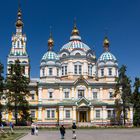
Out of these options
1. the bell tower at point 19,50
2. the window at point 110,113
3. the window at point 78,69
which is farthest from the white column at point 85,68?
the bell tower at point 19,50

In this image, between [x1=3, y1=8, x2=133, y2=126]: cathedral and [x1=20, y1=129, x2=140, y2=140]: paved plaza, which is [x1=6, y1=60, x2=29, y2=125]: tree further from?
[x1=20, y1=129, x2=140, y2=140]: paved plaza

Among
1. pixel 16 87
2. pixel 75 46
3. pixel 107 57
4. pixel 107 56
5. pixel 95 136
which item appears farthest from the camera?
pixel 75 46

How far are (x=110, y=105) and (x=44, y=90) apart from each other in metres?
15.1

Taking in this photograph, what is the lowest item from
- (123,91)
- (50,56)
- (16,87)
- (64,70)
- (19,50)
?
(123,91)

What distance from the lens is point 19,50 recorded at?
87.9 meters

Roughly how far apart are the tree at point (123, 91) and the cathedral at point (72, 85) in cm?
364

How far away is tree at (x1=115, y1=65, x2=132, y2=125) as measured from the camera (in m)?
73.9

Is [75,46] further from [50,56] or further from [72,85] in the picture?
[72,85]

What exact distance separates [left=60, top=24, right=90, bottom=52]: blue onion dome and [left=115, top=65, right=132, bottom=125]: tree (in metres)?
14.8

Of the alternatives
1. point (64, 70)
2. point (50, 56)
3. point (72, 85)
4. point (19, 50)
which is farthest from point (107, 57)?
point (19, 50)

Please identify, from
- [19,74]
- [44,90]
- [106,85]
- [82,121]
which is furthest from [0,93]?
[106,85]

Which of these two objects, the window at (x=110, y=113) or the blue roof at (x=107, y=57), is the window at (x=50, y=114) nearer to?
the window at (x=110, y=113)

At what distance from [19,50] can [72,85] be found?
16717 millimetres

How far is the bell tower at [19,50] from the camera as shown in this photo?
8644cm
